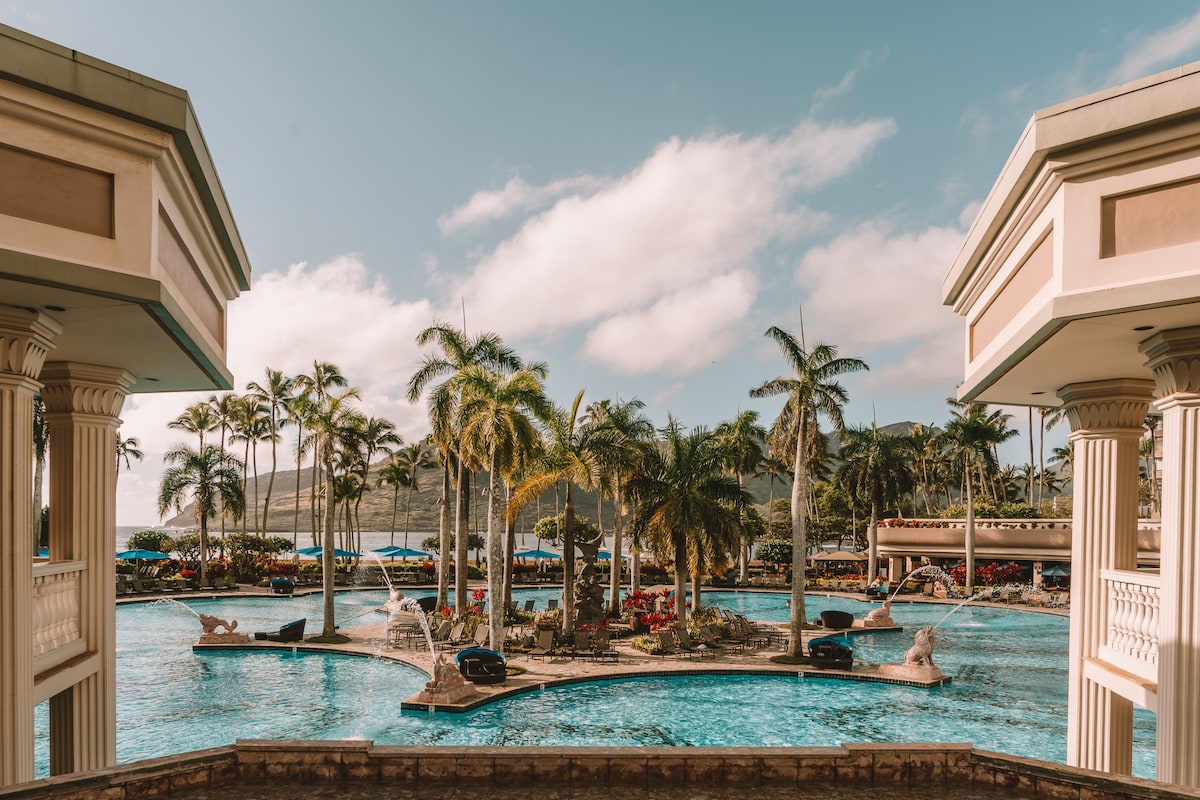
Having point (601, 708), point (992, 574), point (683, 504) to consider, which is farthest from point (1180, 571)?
point (992, 574)

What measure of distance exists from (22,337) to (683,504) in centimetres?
2163

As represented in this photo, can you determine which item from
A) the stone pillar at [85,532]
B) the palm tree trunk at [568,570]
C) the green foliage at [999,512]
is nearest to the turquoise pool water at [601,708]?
the palm tree trunk at [568,570]

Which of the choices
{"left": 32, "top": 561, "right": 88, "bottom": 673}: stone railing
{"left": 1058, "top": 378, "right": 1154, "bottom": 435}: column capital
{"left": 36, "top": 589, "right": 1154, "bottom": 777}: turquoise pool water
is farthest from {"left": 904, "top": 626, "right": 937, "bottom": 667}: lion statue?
{"left": 32, "top": 561, "right": 88, "bottom": 673}: stone railing

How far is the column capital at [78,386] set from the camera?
33.9ft

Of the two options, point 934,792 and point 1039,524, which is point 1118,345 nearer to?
point 934,792

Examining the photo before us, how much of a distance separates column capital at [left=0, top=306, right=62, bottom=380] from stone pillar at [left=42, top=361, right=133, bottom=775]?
245 cm

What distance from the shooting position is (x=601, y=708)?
1989cm

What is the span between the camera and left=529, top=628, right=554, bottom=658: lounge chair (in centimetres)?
2544

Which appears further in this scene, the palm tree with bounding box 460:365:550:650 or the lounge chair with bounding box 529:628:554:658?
the lounge chair with bounding box 529:628:554:658

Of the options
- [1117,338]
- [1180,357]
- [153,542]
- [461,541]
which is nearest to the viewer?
[1180,357]

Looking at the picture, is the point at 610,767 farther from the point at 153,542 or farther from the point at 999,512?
the point at 153,542

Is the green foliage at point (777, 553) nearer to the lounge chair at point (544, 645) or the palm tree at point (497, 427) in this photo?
the lounge chair at point (544, 645)

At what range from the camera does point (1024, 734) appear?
714 inches

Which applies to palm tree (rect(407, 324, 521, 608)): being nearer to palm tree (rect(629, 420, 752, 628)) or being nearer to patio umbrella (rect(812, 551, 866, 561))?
palm tree (rect(629, 420, 752, 628))
